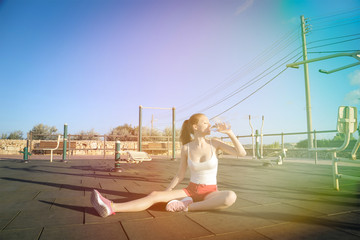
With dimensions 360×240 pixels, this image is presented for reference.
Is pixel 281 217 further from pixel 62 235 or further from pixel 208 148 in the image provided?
pixel 62 235

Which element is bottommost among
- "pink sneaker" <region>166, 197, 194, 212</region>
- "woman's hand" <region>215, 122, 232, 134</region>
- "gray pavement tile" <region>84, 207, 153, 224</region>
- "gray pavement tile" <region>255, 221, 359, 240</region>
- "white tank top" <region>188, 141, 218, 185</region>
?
"gray pavement tile" <region>84, 207, 153, 224</region>

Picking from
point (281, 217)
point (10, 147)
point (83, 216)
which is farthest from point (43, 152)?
point (281, 217)

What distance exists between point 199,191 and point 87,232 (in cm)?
110

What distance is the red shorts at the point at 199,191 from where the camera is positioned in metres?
2.30

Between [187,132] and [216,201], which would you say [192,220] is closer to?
[216,201]

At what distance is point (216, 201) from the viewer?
7.14ft

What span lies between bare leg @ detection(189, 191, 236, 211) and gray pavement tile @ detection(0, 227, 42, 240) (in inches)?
53.3

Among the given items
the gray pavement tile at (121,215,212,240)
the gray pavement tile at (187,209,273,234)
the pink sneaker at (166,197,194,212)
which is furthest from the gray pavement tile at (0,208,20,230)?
the gray pavement tile at (187,209,273,234)

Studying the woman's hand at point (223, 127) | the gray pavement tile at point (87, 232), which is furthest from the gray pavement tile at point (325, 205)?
the gray pavement tile at point (87, 232)

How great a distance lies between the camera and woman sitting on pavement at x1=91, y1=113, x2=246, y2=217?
2.14 metres

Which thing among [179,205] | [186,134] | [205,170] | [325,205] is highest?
[186,134]

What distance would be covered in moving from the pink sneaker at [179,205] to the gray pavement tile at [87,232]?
0.55m

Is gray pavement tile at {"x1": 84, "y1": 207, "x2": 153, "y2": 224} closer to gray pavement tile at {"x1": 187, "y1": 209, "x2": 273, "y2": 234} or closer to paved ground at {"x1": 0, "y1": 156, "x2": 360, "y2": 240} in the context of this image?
paved ground at {"x1": 0, "y1": 156, "x2": 360, "y2": 240}

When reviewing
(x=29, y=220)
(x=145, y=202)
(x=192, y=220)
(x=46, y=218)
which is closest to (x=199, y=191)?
(x=192, y=220)
